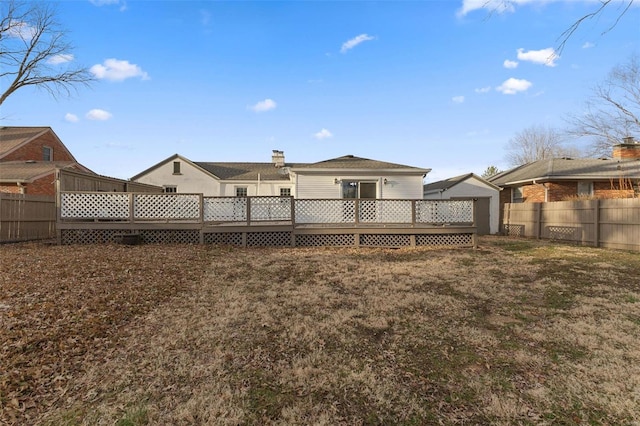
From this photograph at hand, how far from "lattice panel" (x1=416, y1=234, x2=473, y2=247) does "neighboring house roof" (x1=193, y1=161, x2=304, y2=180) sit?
36.9 feet

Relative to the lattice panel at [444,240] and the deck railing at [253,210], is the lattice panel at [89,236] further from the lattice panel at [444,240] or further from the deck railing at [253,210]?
the lattice panel at [444,240]

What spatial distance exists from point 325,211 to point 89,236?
23.5 feet

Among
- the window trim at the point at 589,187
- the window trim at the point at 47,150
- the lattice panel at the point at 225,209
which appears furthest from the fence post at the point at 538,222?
the window trim at the point at 47,150

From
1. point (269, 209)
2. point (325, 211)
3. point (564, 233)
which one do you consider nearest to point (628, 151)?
point (564, 233)

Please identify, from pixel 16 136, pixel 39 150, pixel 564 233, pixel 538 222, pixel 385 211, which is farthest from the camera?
pixel 39 150

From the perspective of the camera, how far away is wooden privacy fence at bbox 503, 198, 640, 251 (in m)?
9.99

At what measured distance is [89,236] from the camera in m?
9.38

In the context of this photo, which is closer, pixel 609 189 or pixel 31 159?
pixel 609 189

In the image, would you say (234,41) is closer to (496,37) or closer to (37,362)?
(496,37)

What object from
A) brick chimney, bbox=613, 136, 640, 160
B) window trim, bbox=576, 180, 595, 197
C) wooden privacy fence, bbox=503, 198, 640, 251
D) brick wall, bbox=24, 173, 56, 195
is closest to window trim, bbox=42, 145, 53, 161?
brick wall, bbox=24, 173, 56, 195

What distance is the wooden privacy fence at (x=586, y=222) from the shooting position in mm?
9992

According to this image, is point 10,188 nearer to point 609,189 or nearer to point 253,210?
point 253,210

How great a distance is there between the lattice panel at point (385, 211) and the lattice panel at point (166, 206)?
533 centimetres

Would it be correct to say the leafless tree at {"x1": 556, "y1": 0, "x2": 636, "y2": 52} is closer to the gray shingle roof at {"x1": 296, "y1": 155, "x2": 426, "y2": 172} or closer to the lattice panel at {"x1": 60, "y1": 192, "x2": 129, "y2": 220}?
the gray shingle roof at {"x1": 296, "y1": 155, "x2": 426, "y2": 172}
